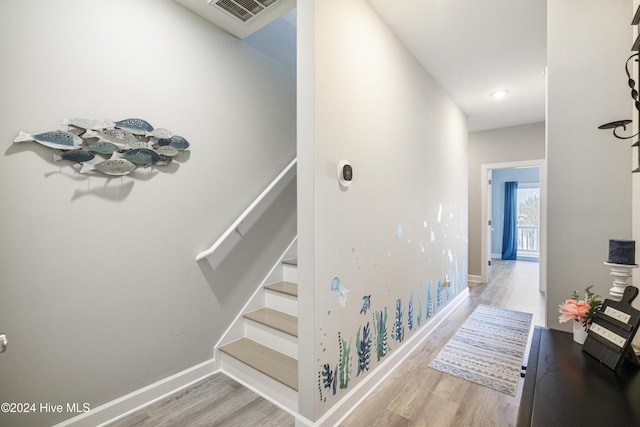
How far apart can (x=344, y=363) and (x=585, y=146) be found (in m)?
1.80

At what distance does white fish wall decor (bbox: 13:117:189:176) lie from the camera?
156 cm

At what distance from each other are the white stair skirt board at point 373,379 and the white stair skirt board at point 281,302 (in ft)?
2.52

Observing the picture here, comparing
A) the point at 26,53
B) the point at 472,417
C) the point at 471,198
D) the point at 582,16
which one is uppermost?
the point at 582,16

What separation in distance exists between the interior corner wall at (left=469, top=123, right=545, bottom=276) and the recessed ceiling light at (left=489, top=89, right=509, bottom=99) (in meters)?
1.59

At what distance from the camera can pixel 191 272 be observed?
6.97ft

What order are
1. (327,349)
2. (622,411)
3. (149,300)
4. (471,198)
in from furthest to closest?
1. (471,198)
2. (149,300)
3. (327,349)
4. (622,411)

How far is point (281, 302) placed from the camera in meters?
2.54

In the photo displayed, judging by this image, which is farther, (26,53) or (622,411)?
(26,53)

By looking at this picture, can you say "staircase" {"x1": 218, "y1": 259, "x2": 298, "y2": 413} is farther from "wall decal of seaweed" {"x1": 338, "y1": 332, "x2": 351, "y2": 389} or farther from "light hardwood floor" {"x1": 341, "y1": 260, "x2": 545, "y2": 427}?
"light hardwood floor" {"x1": 341, "y1": 260, "x2": 545, "y2": 427}

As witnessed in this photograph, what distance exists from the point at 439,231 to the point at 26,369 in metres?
3.49

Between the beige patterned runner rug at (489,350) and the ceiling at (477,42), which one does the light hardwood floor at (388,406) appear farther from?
the ceiling at (477,42)

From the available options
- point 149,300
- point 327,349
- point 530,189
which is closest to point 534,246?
point 530,189

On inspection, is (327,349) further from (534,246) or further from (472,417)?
(534,246)

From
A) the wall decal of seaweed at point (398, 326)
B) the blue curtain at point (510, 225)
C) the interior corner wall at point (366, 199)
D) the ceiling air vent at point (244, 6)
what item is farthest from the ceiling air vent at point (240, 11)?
the blue curtain at point (510, 225)
